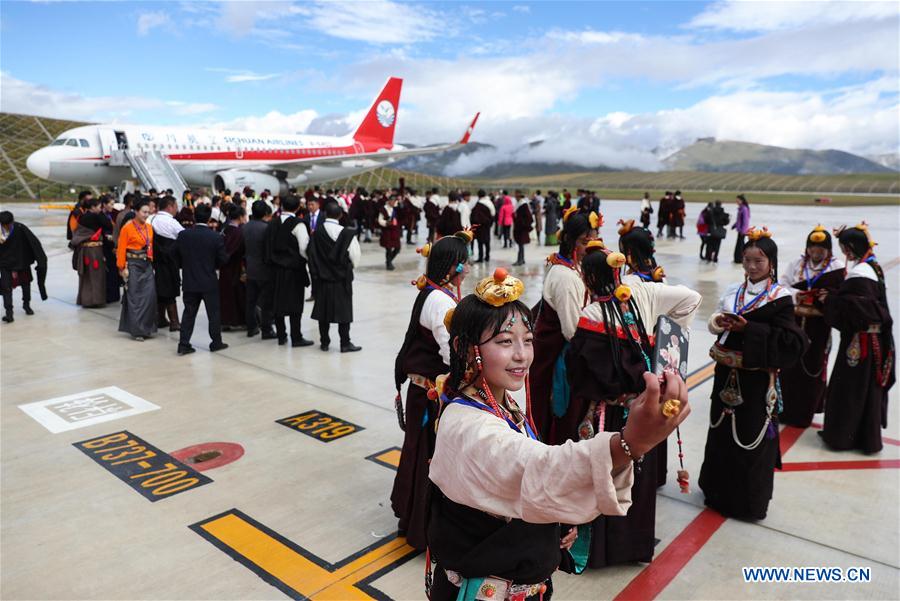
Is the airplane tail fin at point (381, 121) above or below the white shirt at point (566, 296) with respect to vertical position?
above

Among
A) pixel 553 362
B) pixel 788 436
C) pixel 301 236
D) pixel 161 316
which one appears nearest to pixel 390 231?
pixel 161 316

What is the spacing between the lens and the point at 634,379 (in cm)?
313

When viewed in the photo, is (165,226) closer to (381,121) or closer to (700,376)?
(700,376)


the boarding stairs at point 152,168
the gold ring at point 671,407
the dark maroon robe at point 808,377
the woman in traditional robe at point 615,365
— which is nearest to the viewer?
the gold ring at point 671,407

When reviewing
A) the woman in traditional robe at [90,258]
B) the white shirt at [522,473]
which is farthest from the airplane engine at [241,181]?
the white shirt at [522,473]

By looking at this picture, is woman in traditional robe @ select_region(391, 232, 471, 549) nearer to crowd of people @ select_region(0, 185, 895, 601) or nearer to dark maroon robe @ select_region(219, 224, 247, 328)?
crowd of people @ select_region(0, 185, 895, 601)

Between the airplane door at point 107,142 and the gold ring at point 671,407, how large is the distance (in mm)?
27113

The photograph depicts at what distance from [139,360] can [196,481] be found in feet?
11.7

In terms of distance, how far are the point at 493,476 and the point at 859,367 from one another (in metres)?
4.61

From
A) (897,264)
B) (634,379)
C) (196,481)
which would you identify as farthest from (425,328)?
(897,264)

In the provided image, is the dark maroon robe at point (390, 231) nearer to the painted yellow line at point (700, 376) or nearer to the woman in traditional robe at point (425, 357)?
the painted yellow line at point (700, 376)

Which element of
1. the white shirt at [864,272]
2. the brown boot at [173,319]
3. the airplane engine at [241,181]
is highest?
the airplane engine at [241,181]

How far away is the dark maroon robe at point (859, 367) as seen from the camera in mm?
4684

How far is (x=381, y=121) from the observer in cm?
3578
